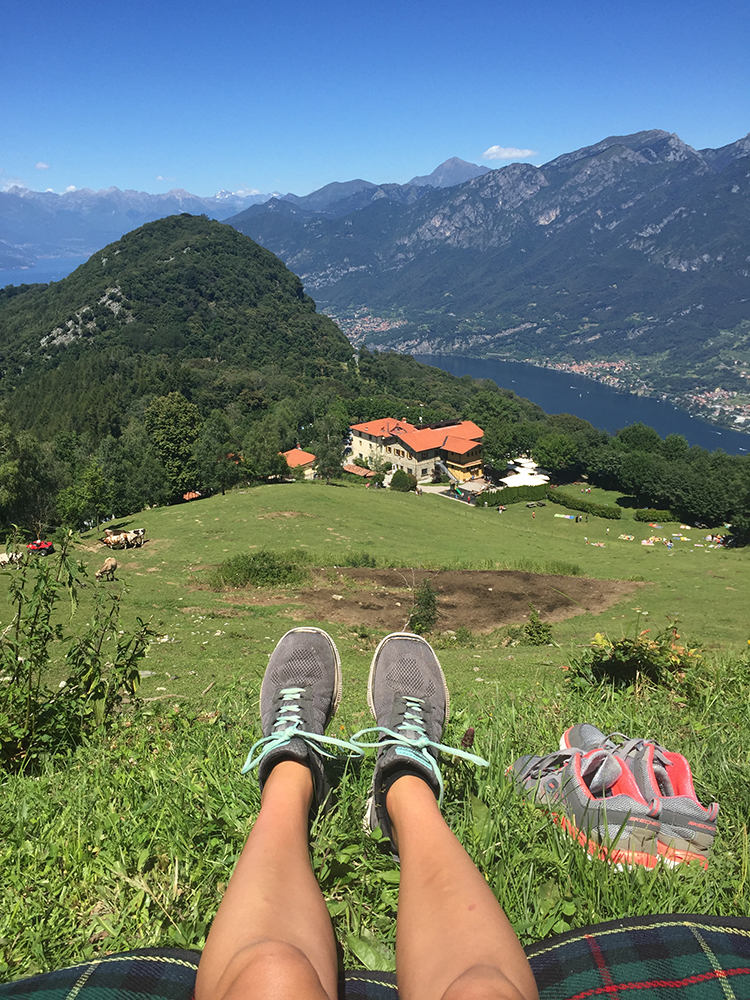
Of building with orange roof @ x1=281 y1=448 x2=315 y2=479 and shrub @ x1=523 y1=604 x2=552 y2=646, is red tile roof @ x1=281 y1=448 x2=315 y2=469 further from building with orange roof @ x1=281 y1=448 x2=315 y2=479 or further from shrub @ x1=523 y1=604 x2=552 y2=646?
shrub @ x1=523 y1=604 x2=552 y2=646

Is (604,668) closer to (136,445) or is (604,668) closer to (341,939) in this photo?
(341,939)

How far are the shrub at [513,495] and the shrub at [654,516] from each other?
418 inches

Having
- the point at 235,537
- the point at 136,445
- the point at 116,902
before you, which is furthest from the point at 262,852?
the point at 136,445

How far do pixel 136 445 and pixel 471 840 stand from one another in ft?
151

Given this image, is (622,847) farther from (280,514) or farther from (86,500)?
(86,500)

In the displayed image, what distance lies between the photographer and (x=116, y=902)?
2.03m

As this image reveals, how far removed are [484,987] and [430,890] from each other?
0.38 metres

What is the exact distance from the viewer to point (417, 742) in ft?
7.80

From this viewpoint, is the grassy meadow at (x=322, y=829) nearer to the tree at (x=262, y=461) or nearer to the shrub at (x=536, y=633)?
the shrub at (x=536, y=633)

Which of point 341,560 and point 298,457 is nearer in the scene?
point 341,560

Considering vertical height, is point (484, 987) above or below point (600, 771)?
above

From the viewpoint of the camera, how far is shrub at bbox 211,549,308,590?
15.0m

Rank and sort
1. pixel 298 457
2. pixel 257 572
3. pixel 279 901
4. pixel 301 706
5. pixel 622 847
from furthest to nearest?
pixel 298 457
pixel 257 572
pixel 301 706
pixel 622 847
pixel 279 901

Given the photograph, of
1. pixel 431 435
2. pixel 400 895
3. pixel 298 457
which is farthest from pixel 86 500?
pixel 431 435
